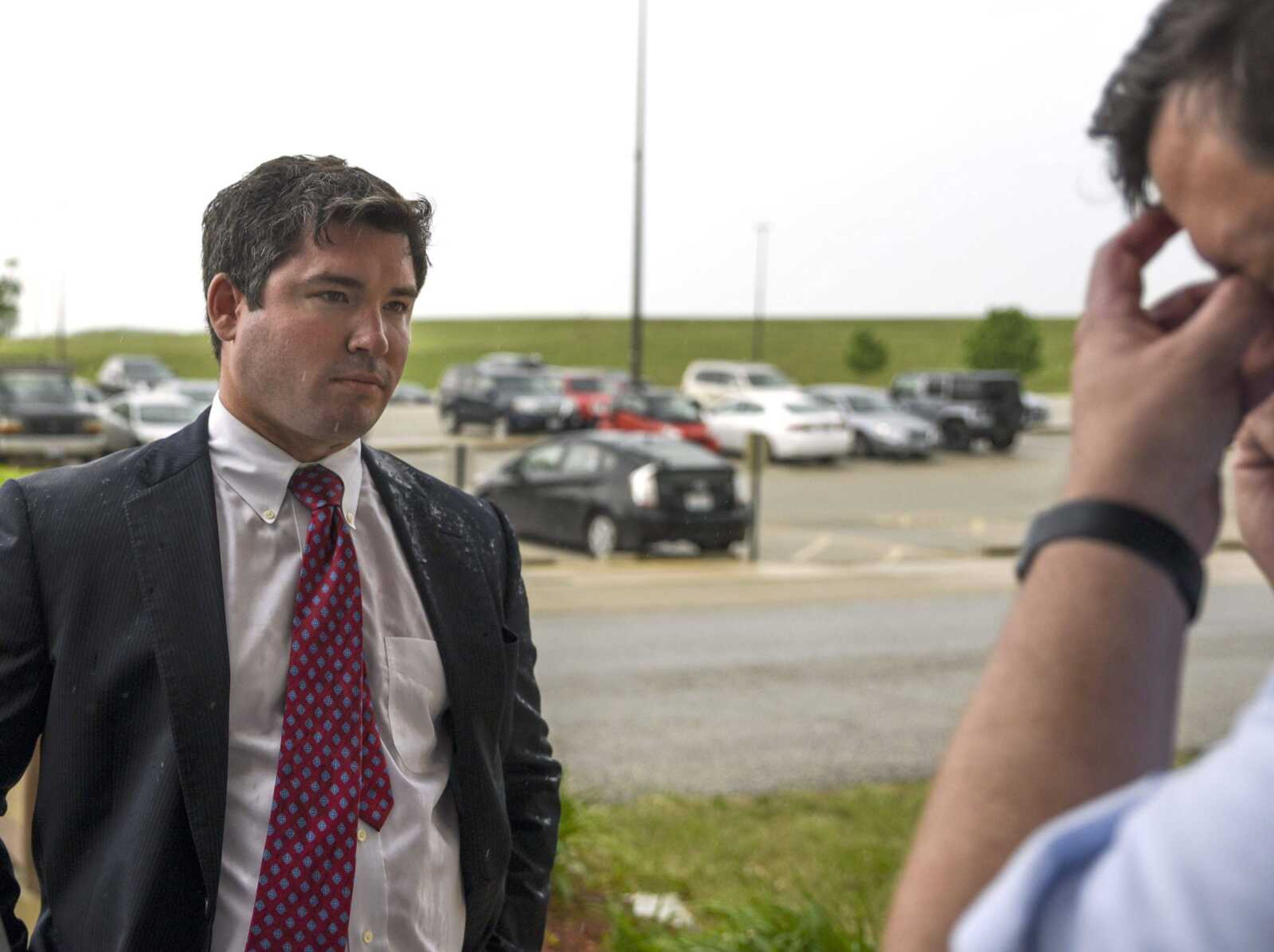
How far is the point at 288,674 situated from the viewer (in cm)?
215

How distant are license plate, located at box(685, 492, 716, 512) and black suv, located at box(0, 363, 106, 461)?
11005mm

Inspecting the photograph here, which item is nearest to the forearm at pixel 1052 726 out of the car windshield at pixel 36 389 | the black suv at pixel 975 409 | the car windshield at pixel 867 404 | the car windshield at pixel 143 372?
the car windshield at pixel 36 389

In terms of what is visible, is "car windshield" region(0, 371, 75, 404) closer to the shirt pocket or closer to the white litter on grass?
the white litter on grass

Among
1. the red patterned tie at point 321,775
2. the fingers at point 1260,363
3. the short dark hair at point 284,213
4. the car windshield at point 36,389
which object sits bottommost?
the car windshield at point 36,389

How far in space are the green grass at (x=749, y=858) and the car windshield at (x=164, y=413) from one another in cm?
2061

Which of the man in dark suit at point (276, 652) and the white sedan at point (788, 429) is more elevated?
the man in dark suit at point (276, 652)

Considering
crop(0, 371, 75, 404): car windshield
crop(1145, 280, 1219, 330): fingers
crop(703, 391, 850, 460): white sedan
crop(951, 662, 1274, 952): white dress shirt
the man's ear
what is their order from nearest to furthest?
crop(951, 662, 1274, 952): white dress shirt
crop(1145, 280, 1219, 330): fingers
the man's ear
crop(0, 371, 75, 404): car windshield
crop(703, 391, 850, 460): white sedan

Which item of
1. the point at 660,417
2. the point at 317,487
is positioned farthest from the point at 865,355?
the point at 317,487

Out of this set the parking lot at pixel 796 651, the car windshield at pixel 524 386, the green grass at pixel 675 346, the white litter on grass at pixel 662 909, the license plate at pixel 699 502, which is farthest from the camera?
the green grass at pixel 675 346

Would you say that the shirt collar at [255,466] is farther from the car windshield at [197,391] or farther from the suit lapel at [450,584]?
the car windshield at [197,391]

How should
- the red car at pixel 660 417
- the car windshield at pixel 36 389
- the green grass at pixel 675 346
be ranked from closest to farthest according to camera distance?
1. the car windshield at pixel 36 389
2. the red car at pixel 660 417
3. the green grass at pixel 675 346

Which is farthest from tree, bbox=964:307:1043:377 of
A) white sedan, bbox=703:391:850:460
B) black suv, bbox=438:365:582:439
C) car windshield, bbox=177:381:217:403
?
car windshield, bbox=177:381:217:403

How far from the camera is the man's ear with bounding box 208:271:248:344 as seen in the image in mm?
2430

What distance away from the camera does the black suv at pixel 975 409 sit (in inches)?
1447
